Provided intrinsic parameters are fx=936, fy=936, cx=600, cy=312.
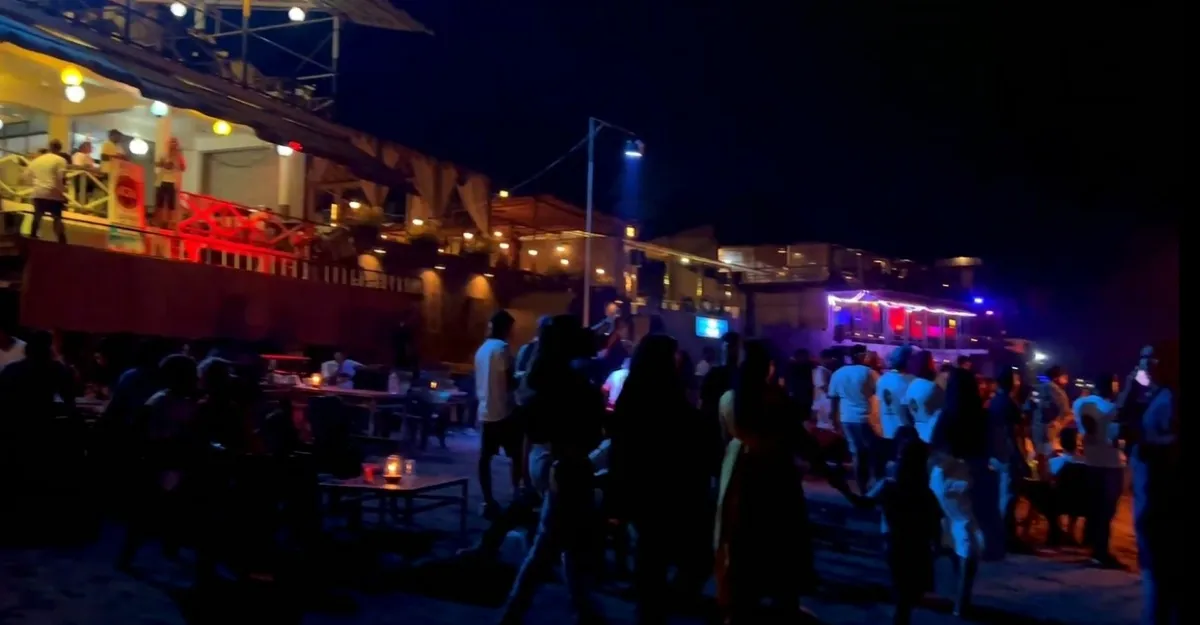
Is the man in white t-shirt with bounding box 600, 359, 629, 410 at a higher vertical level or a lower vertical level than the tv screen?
lower

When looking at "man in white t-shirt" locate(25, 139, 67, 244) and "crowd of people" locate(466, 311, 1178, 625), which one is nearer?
"crowd of people" locate(466, 311, 1178, 625)

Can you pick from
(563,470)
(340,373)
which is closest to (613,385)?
(563,470)

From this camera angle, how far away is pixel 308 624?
5.17m

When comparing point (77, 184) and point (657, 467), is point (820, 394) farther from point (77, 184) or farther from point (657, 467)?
point (77, 184)

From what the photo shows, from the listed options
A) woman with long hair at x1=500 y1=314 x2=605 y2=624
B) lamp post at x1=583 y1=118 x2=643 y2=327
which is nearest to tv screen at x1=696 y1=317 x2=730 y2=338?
lamp post at x1=583 y1=118 x2=643 y2=327

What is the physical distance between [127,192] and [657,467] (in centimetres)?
1146

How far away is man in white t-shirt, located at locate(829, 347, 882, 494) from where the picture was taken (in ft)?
32.0

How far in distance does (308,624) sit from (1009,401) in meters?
6.01

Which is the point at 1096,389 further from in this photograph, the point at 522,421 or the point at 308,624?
the point at 308,624

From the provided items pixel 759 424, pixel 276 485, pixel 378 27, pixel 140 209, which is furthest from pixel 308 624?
pixel 378 27

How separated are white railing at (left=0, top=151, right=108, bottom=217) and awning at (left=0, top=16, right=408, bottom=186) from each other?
5.15ft

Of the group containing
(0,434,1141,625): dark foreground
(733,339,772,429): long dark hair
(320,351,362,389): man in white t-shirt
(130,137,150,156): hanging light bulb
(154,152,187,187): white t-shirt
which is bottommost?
(0,434,1141,625): dark foreground

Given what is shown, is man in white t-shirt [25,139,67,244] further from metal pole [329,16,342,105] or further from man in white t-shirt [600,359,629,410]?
man in white t-shirt [600,359,629,410]

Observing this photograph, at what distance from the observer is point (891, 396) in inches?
364
